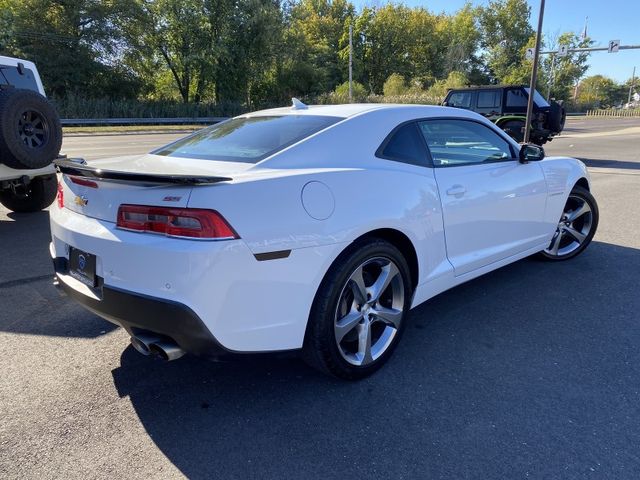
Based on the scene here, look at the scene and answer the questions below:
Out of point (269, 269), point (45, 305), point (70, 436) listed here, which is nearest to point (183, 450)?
point (70, 436)

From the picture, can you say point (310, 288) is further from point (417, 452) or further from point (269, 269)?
point (417, 452)

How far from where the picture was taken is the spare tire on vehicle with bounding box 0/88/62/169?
5.45 m

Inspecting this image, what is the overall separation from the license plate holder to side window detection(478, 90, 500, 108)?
15324 mm

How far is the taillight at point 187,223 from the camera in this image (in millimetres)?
2223

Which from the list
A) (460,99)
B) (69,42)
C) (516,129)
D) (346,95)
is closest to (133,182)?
(516,129)

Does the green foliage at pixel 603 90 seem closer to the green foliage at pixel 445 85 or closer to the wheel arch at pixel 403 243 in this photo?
the green foliage at pixel 445 85

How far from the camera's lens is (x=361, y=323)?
2.90m

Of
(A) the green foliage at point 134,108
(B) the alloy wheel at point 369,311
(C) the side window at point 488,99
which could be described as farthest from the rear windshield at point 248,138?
(A) the green foliage at point 134,108

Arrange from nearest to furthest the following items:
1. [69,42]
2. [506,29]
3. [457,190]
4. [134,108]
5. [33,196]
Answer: [457,190], [33,196], [134,108], [69,42], [506,29]

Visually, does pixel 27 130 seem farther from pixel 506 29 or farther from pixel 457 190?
pixel 506 29

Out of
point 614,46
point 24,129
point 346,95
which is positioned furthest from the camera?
point 346,95

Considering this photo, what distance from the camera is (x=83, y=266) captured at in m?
2.61

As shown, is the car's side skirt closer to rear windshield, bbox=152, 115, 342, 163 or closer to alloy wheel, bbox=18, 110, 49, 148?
rear windshield, bbox=152, 115, 342, 163

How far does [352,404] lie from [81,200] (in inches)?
72.5
